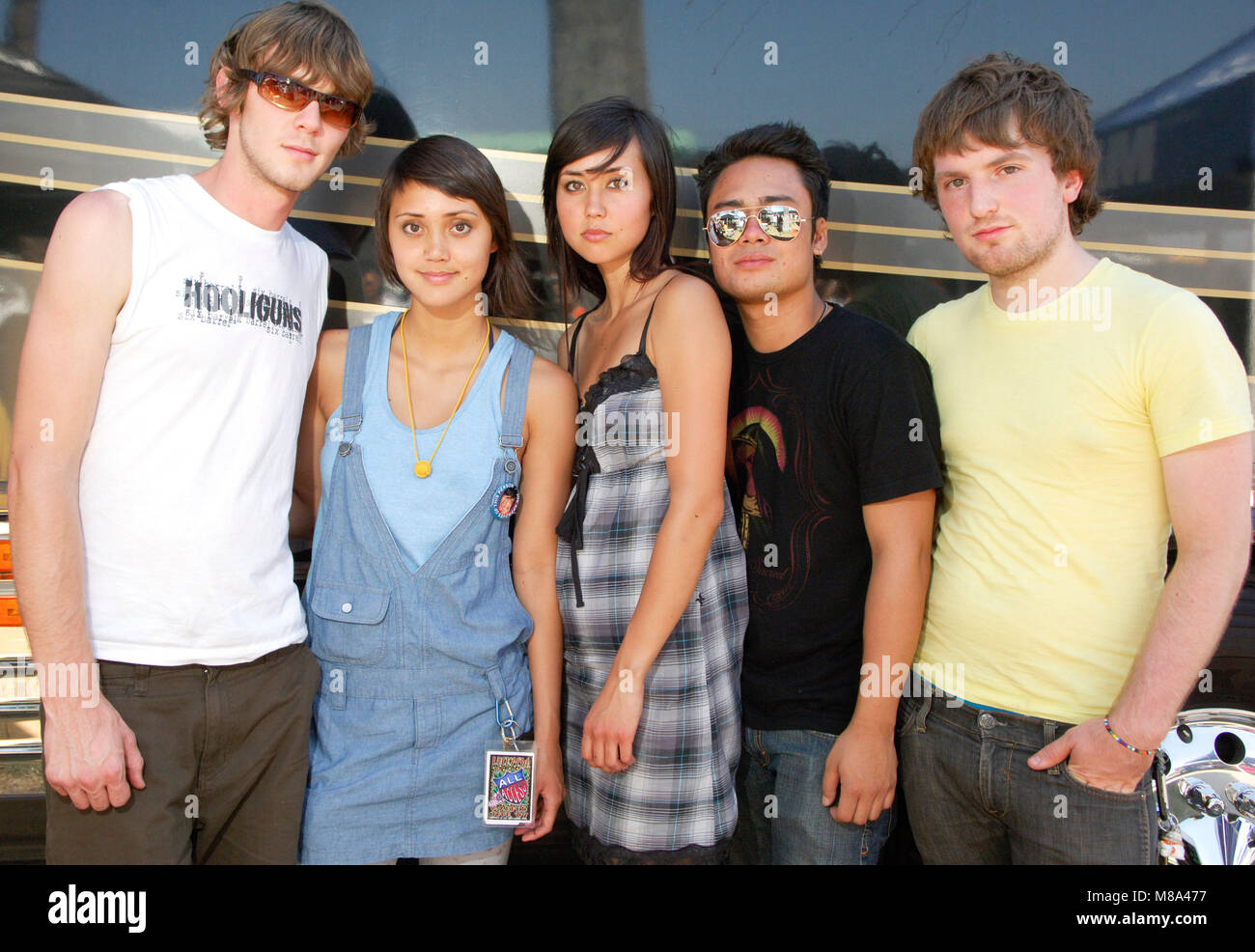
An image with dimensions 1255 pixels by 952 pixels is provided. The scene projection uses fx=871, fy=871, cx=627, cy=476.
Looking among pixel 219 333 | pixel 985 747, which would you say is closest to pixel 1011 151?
pixel 985 747

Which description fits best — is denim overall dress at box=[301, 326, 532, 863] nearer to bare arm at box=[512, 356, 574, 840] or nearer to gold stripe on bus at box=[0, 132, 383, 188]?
bare arm at box=[512, 356, 574, 840]

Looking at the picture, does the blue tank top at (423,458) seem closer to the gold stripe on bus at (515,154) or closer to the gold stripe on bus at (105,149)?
the gold stripe on bus at (515,154)

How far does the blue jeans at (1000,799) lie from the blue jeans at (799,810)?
0.45 feet

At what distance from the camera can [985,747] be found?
6.06 ft

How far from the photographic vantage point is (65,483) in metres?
1.66

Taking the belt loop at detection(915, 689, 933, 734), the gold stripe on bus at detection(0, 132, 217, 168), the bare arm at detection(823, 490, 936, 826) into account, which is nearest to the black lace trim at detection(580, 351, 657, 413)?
the bare arm at detection(823, 490, 936, 826)

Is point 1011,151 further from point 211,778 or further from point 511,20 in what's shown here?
point 211,778

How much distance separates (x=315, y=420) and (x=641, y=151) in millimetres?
1018

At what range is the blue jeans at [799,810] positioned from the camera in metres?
2.00

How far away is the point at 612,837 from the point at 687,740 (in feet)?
0.90

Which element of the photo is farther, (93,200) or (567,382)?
(567,382)

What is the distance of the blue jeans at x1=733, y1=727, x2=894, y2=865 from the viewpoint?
1999 millimetres

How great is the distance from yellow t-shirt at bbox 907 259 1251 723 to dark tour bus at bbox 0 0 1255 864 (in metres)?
0.62

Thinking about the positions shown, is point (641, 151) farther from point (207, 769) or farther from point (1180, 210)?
point (207, 769)
